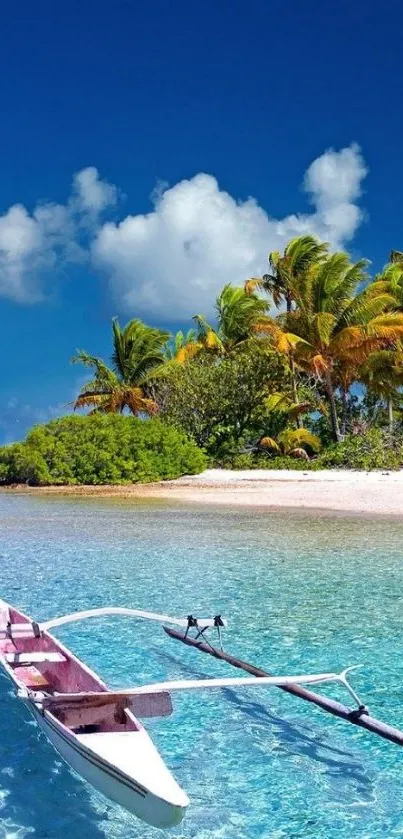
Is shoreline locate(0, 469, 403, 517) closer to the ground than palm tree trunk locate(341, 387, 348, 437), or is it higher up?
closer to the ground

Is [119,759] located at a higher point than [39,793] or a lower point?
higher

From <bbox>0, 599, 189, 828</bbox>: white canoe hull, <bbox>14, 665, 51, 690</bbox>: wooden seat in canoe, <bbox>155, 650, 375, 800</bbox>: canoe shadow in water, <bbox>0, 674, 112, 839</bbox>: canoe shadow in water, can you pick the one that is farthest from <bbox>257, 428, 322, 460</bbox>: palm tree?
<bbox>0, 599, 189, 828</bbox>: white canoe hull

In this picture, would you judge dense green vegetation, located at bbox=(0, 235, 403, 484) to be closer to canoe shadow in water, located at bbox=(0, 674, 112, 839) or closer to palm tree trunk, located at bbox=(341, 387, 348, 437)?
palm tree trunk, located at bbox=(341, 387, 348, 437)

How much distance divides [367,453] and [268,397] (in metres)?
5.64

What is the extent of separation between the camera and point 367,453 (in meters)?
27.1

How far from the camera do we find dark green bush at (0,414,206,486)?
27.7 meters

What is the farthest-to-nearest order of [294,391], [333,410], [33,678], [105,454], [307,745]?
[294,391] < [333,410] < [105,454] < [33,678] < [307,745]

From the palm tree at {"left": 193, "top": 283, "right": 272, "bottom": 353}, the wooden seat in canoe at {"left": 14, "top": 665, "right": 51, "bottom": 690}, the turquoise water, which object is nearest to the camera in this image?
the turquoise water

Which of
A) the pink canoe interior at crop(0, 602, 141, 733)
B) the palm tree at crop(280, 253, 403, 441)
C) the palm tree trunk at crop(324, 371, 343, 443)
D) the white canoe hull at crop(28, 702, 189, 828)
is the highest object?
the palm tree at crop(280, 253, 403, 441)

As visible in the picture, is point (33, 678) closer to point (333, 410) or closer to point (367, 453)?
point (367, 453)

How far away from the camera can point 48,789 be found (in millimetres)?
4754

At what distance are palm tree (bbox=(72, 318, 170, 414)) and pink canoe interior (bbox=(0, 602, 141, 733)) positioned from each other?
2785cm

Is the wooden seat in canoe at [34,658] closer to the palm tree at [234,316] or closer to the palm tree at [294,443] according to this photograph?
the palm tree at [294,443]

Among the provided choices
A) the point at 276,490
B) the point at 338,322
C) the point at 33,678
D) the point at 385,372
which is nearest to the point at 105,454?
the point at 276,490
